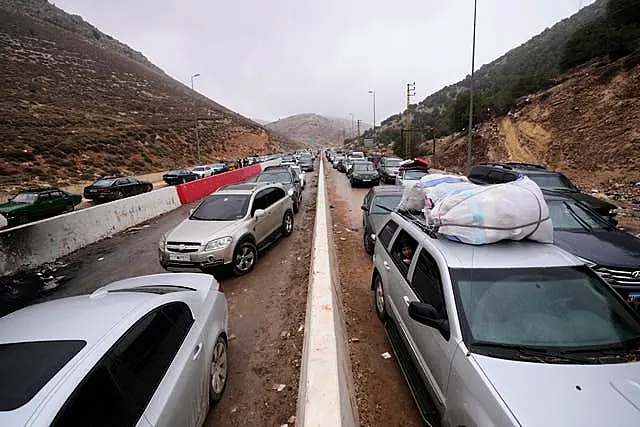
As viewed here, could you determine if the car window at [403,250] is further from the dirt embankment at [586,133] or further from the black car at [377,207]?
the dirt embankment at [586,133]

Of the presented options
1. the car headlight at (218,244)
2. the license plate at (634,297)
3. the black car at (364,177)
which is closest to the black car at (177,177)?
the black car at (364,177)

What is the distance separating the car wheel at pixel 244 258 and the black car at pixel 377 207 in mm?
2737

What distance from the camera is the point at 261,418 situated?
3311 millimetres

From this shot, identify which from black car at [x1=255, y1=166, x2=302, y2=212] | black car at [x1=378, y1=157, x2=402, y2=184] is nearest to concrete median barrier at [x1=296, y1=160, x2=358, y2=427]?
black car at [x1=255, y1=166, x2=302, y2=212]

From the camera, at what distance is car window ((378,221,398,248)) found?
188 inches

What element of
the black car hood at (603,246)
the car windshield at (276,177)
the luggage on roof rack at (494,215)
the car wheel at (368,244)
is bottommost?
the car wheel at (368,244)

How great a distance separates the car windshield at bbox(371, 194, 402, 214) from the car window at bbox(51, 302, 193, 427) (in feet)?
20.1

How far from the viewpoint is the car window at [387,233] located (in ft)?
15.7

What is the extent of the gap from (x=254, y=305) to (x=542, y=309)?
4.32 m

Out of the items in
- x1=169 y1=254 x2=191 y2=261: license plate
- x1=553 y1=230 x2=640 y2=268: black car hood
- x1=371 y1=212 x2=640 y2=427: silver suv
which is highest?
x1=371 y1=212 x2=640 y2=427: silver suv

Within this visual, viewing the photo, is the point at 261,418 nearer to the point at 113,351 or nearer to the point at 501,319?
the point at 113,351

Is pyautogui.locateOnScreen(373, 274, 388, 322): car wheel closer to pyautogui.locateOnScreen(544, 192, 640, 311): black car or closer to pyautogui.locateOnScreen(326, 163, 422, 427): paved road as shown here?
pyautogui.locateOnScreen(326, 163, 422, 427): paved road

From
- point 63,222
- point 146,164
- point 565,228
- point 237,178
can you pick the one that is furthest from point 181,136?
point 565,228

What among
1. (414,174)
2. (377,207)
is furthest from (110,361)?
(414,174)
